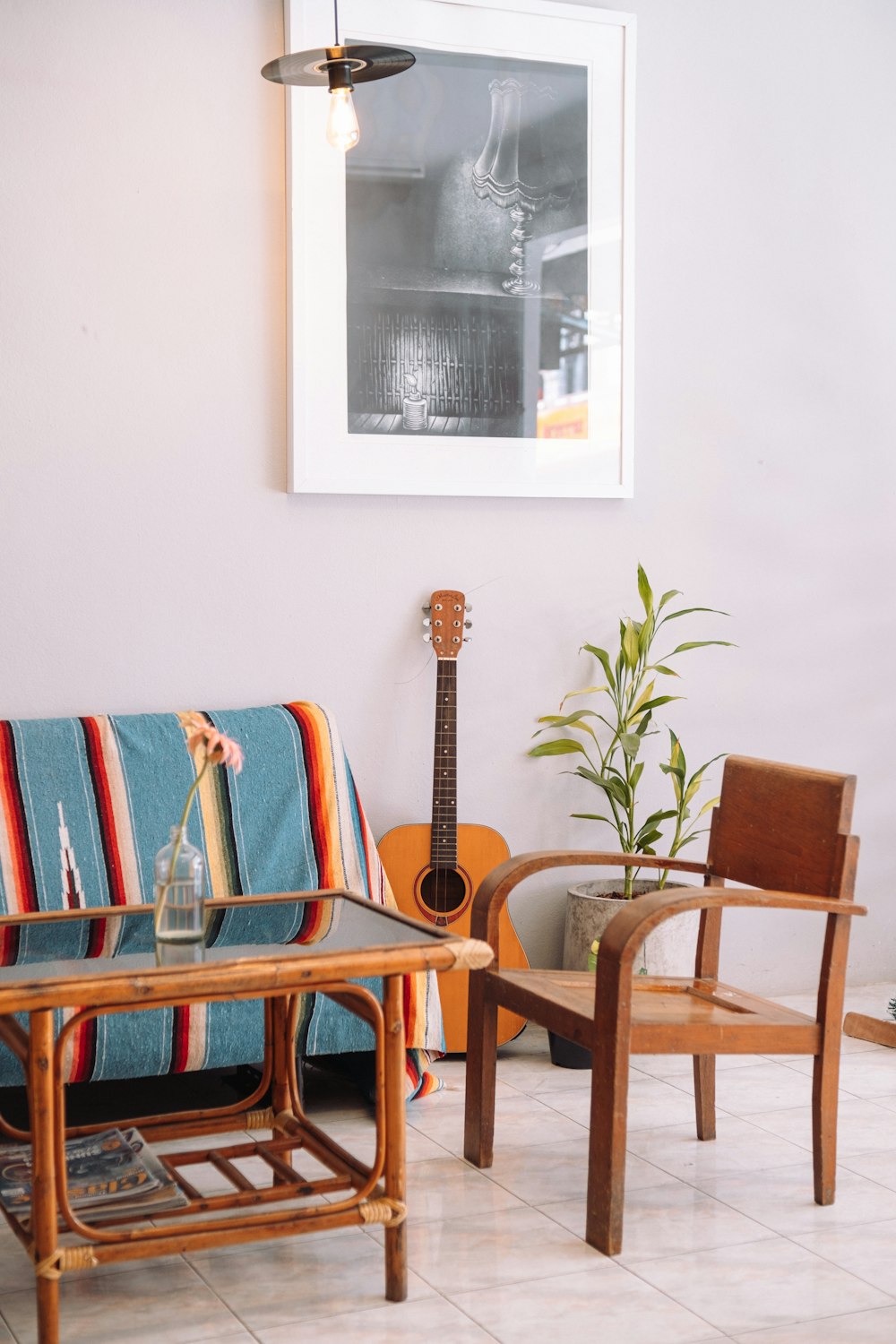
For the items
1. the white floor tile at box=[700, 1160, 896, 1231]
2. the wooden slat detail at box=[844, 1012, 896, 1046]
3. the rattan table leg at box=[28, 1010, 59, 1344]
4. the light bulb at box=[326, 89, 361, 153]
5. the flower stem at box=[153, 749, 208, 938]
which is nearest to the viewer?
the rattan table leg at box=[28, 1010, 59, 1344]

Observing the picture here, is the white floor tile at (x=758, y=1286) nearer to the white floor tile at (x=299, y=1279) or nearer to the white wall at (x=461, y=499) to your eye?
the white floor tile at (x=299, y=1279)

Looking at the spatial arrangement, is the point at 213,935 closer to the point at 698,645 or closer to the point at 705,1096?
the point at 705,1096

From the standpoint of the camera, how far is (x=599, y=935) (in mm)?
3398

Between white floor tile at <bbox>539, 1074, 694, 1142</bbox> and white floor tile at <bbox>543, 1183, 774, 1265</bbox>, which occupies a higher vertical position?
white floor tile at <bbox>543, 1183, 774, 1265</bbox>

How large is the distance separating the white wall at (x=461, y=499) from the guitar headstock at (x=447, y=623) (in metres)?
0.08

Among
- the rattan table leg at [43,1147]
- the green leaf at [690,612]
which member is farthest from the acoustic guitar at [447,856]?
the rattan table leg at [43,1147]

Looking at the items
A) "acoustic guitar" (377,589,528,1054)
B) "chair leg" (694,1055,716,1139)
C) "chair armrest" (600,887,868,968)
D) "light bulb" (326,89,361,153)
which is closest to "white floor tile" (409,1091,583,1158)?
"chair leg" (694,1055,716,1139)

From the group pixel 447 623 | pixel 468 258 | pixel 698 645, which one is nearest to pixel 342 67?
pixel 468 258

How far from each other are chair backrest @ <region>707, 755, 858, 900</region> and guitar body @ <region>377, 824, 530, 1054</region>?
30.9 inches

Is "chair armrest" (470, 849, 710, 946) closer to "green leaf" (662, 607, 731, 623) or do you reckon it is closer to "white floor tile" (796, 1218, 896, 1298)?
"white floor tile" (796, 1218, 896, 1298)

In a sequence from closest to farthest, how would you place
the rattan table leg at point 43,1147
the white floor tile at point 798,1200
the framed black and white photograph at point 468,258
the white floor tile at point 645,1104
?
the rattan table leg at point 43,1147 → the white floor tile at point 798,1200 → the white floor tile at point 645,1104 → the framed black and white photograph at point 468,258

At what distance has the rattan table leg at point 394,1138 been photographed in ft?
6.95

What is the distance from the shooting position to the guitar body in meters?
3.36

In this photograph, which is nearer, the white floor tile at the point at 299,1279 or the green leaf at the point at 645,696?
the white floor tile at the point at 299,1279
